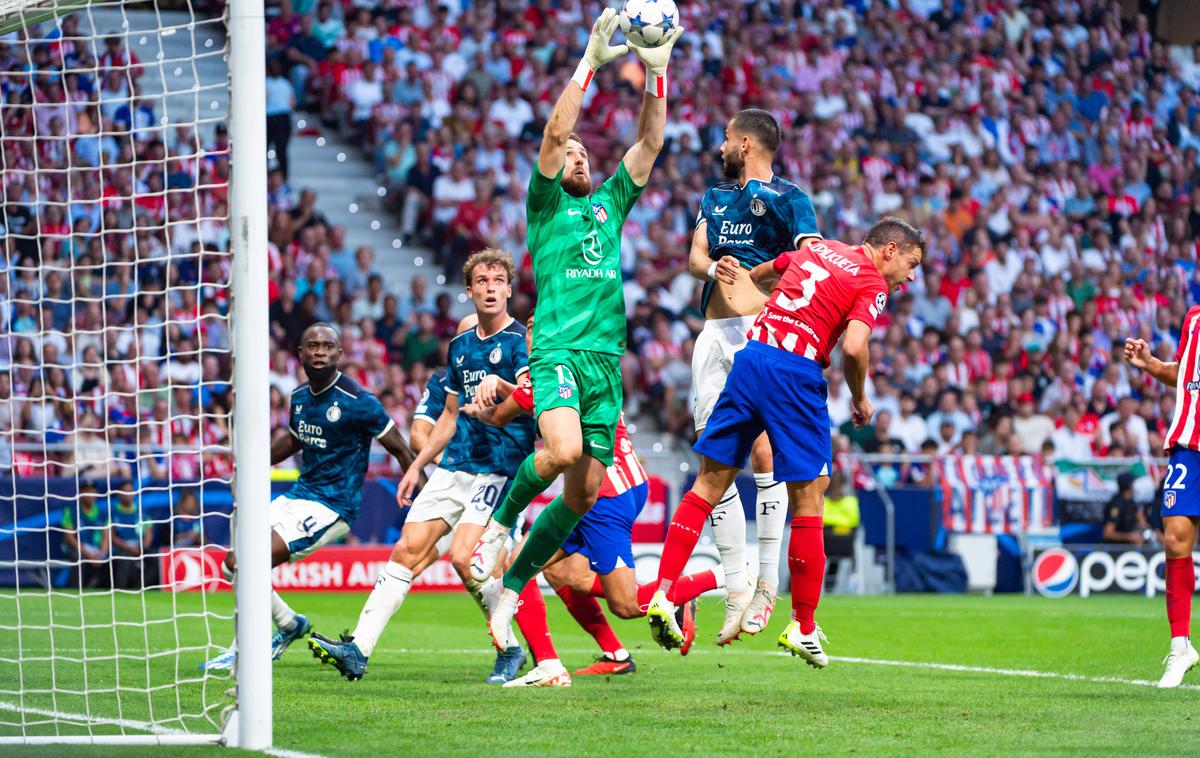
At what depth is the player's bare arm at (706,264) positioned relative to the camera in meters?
8.56

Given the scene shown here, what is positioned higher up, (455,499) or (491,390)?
(491,390)

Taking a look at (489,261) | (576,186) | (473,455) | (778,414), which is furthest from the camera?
(473,455)

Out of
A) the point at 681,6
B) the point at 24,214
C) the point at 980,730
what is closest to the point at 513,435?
the point at 980,730

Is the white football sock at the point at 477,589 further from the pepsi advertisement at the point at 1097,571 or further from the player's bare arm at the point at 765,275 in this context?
the pepsi advertisement at the point at 1097,571

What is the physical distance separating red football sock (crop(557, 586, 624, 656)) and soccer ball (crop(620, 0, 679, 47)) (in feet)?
11.6

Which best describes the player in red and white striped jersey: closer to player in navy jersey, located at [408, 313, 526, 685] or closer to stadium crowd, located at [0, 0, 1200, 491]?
player in navy jersey, located at [408, 313, 526, 685]

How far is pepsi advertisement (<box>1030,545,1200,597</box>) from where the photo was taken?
1973cm

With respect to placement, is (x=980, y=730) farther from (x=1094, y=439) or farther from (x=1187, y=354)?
(x=1094, y=439)

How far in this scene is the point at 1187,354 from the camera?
9.12 meters

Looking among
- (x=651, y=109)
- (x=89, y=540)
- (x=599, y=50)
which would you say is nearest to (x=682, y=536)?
(x=651, y=109)

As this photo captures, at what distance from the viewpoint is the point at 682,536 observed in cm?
805

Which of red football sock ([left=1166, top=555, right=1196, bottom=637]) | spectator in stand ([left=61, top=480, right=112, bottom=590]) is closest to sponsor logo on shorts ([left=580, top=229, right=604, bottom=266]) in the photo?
red football sock ([left=1166, top=555, right=1196, bottom=637])

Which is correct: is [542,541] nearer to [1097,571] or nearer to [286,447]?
[286,447]

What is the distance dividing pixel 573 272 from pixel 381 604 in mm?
2212
